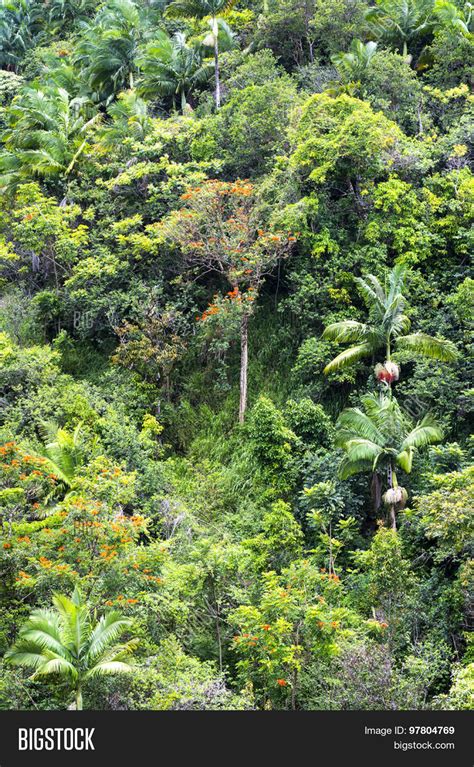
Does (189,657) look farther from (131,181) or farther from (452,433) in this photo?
(131,181)

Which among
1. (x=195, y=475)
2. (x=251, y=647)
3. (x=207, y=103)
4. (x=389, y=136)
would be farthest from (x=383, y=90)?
(x=251, y=647)

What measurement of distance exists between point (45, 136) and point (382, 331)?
15145 millimetres

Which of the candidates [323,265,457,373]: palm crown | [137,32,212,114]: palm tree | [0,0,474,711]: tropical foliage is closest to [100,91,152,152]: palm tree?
[0,0,474,711]: tropical foliage

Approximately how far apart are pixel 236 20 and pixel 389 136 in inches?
526

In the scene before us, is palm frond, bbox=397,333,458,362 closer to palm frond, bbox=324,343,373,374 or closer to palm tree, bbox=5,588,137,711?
palm frond, bbox=324,343,373,374

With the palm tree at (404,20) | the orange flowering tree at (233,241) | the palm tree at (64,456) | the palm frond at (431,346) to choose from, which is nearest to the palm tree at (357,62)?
the palm tree at (404,20)

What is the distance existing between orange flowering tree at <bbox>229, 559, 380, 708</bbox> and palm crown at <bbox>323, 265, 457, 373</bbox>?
23.6 ft

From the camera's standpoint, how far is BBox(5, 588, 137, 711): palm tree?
1323 centimetres

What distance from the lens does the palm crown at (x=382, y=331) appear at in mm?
20625

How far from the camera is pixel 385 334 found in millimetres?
21047

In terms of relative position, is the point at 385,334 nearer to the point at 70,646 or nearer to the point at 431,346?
the point at 431,346

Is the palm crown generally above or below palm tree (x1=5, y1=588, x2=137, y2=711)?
above

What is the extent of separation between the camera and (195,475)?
23.2m

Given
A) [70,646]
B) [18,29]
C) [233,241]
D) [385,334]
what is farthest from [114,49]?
[70,646]
